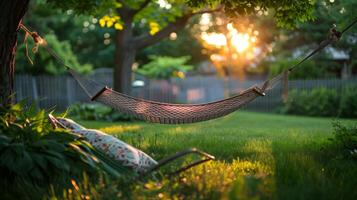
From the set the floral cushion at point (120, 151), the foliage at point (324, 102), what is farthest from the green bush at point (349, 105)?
the floral cushion at point (120, 151)

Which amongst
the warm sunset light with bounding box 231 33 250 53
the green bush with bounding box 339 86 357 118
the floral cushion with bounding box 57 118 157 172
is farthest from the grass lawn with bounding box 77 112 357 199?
the warm sunset light with bounding box 231 33 250 53

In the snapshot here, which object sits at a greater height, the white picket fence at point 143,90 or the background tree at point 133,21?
the background tree at point 133,21

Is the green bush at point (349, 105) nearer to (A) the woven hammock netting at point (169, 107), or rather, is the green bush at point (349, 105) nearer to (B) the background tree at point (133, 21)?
(B) the background tree at point (133, 21)

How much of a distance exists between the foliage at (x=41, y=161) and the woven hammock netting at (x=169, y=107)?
3.41 ft

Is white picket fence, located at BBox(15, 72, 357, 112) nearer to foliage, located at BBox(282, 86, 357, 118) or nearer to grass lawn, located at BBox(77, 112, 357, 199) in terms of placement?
foliage, located at BBox(282, 86, 357, 118)

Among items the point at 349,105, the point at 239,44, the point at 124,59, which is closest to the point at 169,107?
the point at 124,59

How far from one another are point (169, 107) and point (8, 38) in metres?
1.65

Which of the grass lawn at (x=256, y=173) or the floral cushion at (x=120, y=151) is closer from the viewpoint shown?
the grass lawn at (x=256, y=173)

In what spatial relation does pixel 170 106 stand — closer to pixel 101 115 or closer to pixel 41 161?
pixel 41 161

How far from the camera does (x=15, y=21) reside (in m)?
4.25

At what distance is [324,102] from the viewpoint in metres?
15.1

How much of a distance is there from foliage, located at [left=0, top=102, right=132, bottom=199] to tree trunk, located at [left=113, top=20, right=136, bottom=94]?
26.1 ft

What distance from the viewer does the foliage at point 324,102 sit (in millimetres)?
14516

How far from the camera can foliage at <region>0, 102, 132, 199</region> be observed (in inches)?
128
